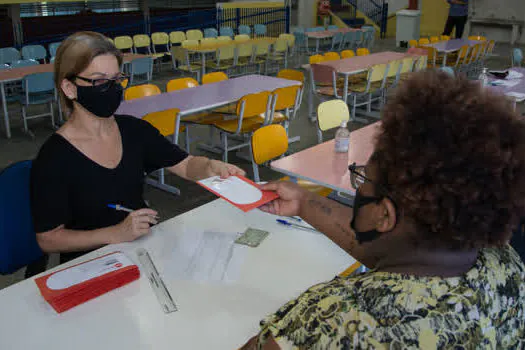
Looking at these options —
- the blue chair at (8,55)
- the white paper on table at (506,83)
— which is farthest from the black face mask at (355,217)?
the blue chair at (8,55)

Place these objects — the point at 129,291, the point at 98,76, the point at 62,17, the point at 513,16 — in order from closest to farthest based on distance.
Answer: the point at 129,291 → the point at 98,76 → the point at 62,17 → the point at 513,16

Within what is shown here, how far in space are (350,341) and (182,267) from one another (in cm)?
90

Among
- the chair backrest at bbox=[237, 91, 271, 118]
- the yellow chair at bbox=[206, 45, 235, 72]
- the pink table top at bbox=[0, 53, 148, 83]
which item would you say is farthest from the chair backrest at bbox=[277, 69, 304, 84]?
the yellow chair at bbox=[206, 45, 235, 72]

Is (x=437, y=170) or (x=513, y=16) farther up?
(x=513, y=16)

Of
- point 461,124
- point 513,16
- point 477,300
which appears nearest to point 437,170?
point 461,124

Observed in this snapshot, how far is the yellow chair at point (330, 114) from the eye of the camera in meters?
3.71

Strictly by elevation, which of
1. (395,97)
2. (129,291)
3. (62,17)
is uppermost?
(62,17)

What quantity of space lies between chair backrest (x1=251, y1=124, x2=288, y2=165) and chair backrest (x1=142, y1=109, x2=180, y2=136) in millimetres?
1180

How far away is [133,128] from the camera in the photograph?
6.74ft

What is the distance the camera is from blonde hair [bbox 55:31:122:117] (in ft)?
5.78

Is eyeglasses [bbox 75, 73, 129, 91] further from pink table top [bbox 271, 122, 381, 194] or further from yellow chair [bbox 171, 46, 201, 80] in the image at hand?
yellow chair [bbox 171, 46, 201, 80]

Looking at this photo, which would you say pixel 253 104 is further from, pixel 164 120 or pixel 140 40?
pixel 140 40

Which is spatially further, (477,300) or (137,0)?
(137,0)

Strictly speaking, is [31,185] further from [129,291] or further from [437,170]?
[437,170]
